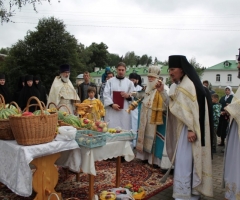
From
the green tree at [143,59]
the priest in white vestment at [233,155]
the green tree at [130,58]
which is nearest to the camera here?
the priest in white vestment at [233,155]

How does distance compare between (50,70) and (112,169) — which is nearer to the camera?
(112,169)

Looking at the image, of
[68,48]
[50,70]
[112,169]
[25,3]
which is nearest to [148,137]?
[112,169]

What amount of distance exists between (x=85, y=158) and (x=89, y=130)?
0.36m

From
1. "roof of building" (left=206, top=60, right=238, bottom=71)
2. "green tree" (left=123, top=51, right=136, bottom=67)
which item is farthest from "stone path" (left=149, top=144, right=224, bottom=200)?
"green tree" (left=123, top=51, right=136, bottom=67)

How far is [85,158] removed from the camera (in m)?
3.35

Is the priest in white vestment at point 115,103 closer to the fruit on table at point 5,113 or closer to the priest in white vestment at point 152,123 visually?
the priest in white vestment at point 152,123

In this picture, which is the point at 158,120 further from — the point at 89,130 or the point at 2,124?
the point at 2,124

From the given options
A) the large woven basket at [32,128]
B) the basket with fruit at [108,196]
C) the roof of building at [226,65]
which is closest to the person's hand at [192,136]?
the basket with fruit at [108,196]

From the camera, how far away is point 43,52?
2642cm

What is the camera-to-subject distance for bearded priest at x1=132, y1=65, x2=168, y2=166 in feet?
16.2

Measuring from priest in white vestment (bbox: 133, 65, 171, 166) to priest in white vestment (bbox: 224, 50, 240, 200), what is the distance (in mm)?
1747

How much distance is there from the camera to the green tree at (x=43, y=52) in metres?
25.8

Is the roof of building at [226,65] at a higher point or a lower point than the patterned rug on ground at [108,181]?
higher

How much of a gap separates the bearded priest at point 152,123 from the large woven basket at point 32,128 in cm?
246
